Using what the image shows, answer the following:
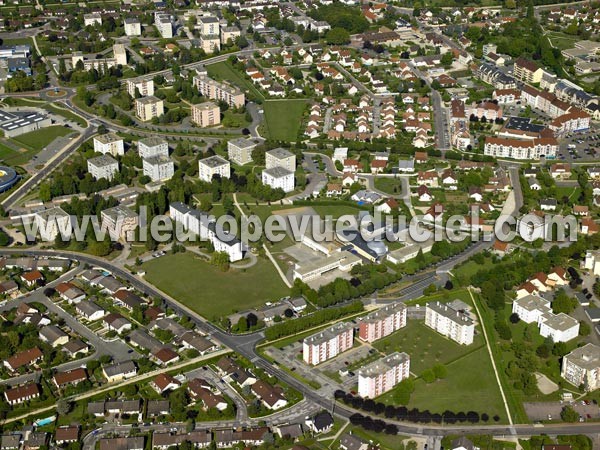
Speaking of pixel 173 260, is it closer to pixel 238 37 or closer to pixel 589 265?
pixel 589 265

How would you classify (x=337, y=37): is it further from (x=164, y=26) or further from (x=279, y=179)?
(x=279, y=179)

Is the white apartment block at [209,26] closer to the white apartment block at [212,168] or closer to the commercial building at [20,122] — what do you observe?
the commercial building at [20,122]

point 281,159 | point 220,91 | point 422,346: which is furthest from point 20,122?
point 422,346

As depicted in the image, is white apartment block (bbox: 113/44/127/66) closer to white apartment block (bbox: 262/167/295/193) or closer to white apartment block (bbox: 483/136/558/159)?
white apartment block (bbox: 262/167/295/193)

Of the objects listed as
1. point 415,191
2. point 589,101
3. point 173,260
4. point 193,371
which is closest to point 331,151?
point 415,191

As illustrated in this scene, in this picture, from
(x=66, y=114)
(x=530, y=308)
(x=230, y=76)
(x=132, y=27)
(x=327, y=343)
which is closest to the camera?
(x=327, y=343)

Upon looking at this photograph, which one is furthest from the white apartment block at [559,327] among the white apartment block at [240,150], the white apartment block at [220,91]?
the white apartment block at [220,91]
